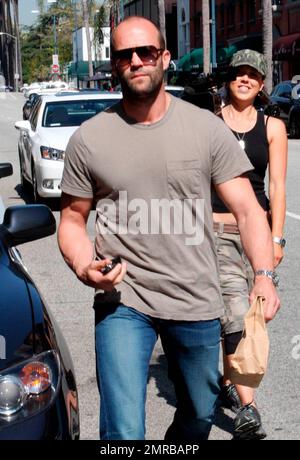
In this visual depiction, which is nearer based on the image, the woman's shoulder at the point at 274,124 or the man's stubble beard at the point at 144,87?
the man's stubble beard at the point at 144,87

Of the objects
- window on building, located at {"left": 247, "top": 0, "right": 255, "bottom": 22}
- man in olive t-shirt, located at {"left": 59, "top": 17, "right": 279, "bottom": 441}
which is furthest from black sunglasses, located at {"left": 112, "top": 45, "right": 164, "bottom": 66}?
window on building, located at {"left": 247, "top": 0, "right": 255, "bottom": 22}

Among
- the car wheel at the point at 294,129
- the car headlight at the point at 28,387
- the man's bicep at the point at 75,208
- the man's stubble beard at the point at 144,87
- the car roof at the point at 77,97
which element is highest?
the man's stubble beard at the point at 144,87

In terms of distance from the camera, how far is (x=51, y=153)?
1395cm

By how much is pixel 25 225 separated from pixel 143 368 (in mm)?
1207

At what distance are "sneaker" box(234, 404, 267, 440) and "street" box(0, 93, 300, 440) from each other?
0.25 feet

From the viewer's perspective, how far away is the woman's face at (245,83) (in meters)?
5.04

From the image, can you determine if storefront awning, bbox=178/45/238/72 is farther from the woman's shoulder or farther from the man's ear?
the man's ear

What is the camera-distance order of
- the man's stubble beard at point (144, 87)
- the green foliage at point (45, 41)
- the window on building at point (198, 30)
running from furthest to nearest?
the green foliage at point (45, 41) < the window on building at point (198, 30) < the man's stubble beard at point (144, 87)

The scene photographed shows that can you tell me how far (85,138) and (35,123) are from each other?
38.6ft

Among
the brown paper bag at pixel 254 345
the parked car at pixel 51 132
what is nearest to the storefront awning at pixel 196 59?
the parked car at pixel 51 132

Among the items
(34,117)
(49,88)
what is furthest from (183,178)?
(49,88)

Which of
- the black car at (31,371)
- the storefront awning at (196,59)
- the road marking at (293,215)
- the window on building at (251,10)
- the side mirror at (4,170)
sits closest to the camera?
the black car at (31,371)

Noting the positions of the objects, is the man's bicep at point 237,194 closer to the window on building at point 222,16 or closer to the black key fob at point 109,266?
the black key fob at point 109,266

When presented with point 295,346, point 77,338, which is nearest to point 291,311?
point 295,346
